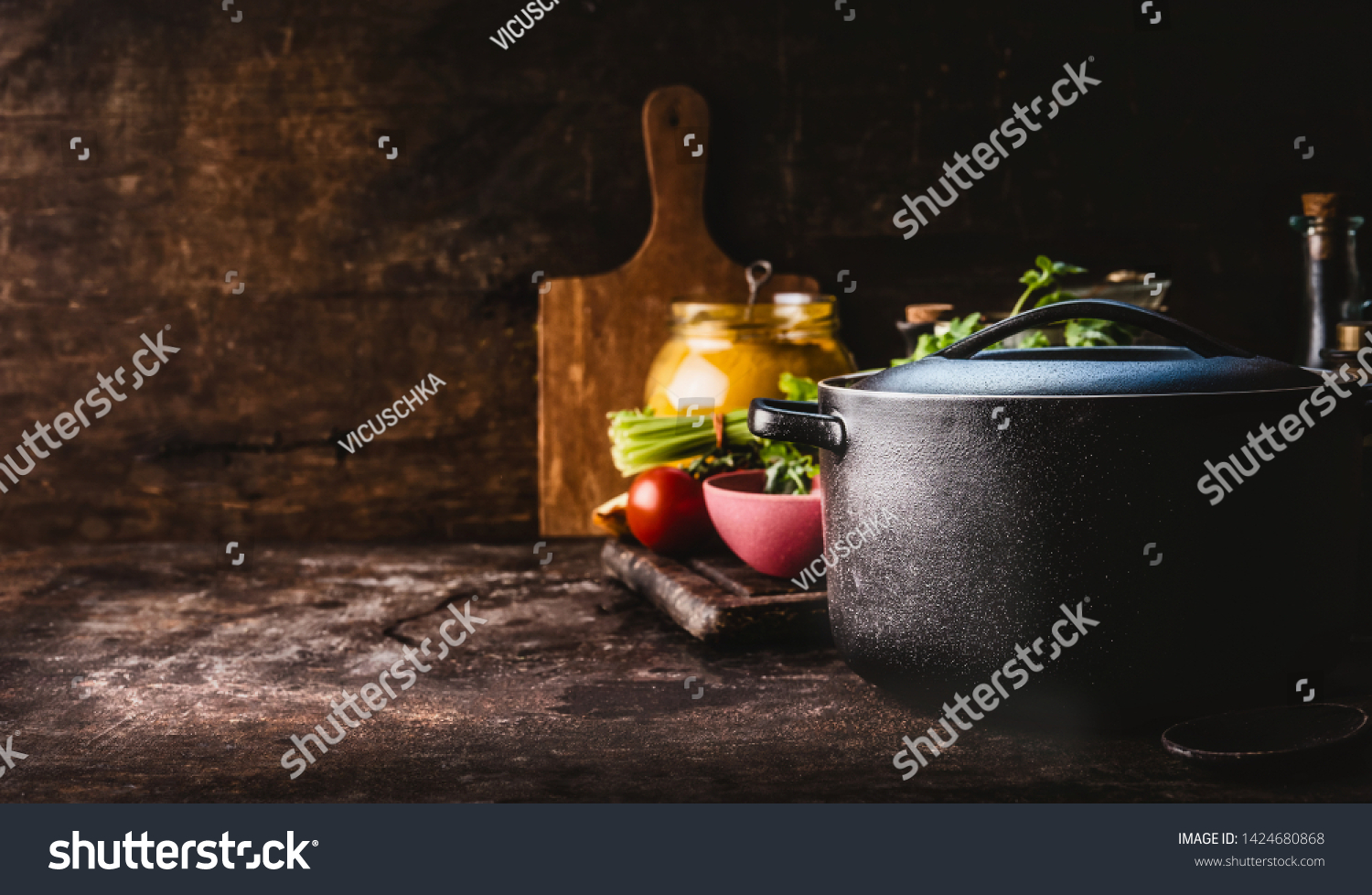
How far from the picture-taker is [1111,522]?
670 mm

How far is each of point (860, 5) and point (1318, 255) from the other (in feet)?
2.22

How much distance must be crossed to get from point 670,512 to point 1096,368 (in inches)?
22.4

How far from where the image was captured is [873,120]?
155 cm

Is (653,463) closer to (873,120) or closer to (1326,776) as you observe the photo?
(873,120)

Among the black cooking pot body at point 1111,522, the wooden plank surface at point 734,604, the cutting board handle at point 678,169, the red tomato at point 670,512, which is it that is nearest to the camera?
the black cooking pot body at point 1111,522

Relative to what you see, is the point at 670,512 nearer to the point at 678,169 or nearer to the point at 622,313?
the point at 622,313

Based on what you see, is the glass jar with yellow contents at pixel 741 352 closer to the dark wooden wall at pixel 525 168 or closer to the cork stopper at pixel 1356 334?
the dark wooden wall at pixel 525 168

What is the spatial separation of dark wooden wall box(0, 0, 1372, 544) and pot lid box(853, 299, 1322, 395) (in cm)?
83

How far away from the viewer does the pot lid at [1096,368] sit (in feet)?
2.24

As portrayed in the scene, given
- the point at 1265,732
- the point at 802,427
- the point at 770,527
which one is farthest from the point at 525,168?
the point at 1265,732

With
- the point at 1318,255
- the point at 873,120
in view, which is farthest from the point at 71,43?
the point at 1318,255

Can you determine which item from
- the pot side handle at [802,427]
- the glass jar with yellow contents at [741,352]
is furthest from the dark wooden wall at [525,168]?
the pot side handle at [802,427]

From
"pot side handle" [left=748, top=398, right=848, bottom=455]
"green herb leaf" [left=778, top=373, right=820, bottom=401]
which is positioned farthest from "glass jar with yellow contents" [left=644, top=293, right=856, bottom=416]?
"pot side handle" [left=748, top=398, right=848, bottom=455]

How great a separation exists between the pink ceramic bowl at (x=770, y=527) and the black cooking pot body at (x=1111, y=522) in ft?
0.89
